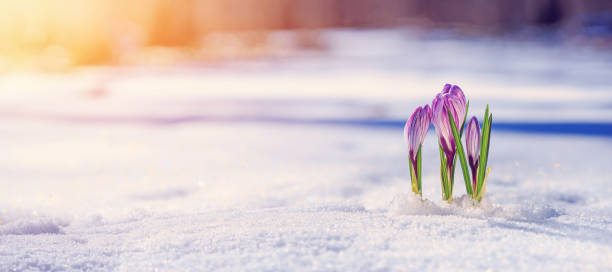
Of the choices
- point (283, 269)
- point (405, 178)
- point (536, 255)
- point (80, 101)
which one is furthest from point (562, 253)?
point (80, 101)

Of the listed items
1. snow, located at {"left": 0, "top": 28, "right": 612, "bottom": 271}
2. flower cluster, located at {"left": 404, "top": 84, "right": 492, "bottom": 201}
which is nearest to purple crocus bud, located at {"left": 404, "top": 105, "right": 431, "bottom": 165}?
flower cluster, located at {"left": 404, "top": 84, "right": 492, "bottom": 201}

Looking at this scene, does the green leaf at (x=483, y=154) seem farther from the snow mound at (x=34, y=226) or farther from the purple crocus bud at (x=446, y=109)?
the snow mound at (x=34, y=226)

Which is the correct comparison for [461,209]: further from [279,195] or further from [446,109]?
[279,195]

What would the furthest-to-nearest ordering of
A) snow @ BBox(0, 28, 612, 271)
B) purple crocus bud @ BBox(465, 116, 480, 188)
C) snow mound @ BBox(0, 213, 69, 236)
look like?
1. snow mound @ BBox(0, 213, 69, 236)
2. purple crocus bud @ BBox(465, 116, 480, 188)
3. snow @ BBox(0, 28, 612, 271)

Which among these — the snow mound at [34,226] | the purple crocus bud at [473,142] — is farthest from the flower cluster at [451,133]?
the snow mound at [34,226]

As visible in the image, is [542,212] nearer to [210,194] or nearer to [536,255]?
[536,255]

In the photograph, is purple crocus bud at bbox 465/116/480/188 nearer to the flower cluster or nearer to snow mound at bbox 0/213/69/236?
the flower cluster
